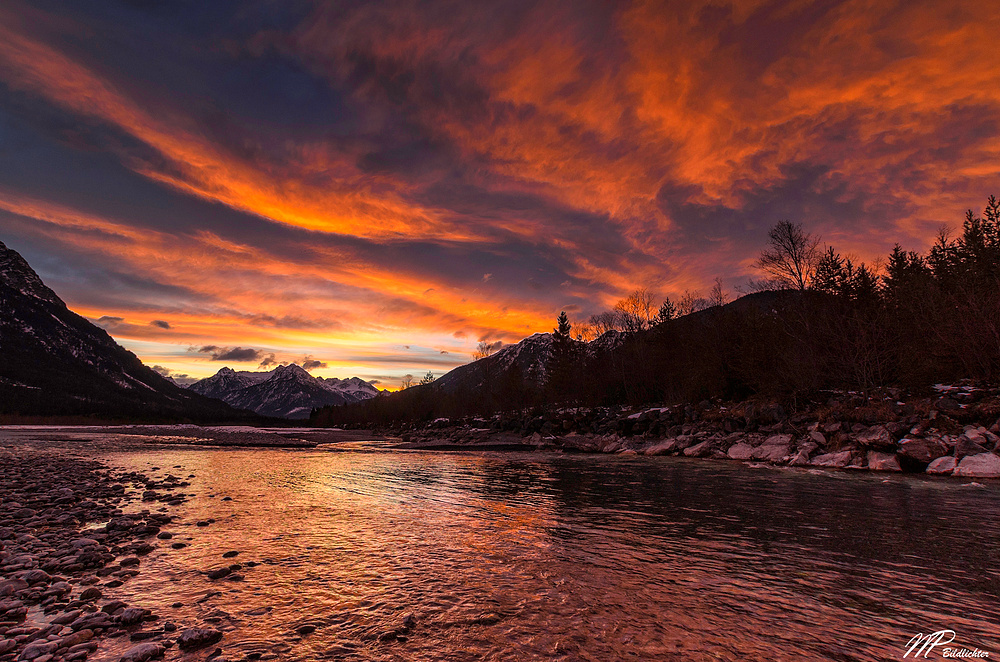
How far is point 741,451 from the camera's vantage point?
113ft

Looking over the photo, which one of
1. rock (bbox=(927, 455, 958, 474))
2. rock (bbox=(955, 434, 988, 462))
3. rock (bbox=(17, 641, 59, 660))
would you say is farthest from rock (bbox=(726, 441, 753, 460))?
rock (bbox=(17, 641, 59, 660))

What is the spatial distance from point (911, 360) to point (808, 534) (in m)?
33.1

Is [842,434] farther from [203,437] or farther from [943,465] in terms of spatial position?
[203,437]

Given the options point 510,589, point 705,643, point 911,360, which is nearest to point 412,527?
point 510,589

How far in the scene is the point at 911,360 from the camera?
1341 inches

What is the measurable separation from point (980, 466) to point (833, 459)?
6.77m

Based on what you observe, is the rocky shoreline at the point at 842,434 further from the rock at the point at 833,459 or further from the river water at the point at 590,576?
the river water at the point at 590,576

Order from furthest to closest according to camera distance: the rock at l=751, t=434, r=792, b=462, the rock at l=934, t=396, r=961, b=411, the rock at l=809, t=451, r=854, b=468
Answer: the rock at l=751, t=434, r=792, b=462, the rock at l=809, t=451, r=854, b=468, the rock at l=934, t=396, r=961, b=411

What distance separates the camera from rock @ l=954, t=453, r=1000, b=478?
21.4 m

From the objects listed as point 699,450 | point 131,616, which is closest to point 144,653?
point 131,616

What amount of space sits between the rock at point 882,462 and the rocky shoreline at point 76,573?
32.9 m

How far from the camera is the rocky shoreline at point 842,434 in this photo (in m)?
23.9

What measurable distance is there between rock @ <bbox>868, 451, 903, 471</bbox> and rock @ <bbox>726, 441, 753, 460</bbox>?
8479 millimetres
